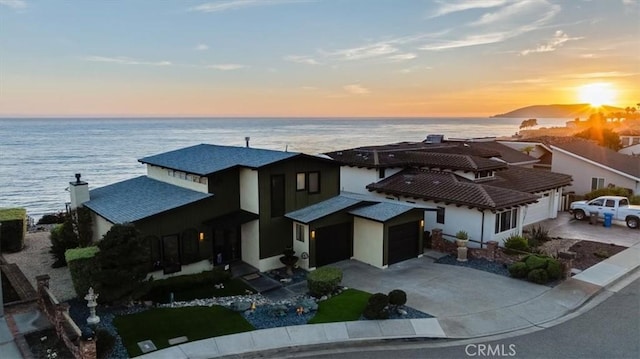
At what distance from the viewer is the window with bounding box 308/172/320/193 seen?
20.1m

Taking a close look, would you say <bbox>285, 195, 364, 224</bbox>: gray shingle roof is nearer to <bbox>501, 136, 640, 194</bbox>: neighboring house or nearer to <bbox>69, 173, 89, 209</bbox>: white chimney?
<bbox>69, 173, 89, 209</bbox>: white chimney

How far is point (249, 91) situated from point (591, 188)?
223 ft

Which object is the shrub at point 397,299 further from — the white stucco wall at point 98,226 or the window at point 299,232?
the white stucco wall at point 98,226

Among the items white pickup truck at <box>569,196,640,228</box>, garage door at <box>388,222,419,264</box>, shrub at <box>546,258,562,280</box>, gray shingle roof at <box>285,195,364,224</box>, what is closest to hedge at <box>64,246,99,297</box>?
gray shingle roof at <box>285,195,364,224</box>

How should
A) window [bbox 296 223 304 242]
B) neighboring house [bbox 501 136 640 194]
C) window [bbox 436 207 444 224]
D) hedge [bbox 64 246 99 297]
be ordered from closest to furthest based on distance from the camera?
hedge [bbox 64 246 99 297], window [bbox 296 223 304 242], window [bbox 436 207 444 224], neighboring house [bbox 501 136 640 194]

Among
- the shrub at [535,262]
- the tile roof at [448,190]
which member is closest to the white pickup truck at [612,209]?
the tile roof at [448,190]

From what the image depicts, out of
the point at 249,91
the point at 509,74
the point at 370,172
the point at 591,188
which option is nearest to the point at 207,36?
the point at 370,172

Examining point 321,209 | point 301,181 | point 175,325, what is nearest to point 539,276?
point 321,209

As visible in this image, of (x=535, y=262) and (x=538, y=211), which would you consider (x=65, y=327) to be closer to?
(x=535, y=262)

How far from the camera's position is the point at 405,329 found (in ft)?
41.9

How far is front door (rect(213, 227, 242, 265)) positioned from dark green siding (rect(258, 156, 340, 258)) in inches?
62.7

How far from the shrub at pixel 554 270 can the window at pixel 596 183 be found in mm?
20778

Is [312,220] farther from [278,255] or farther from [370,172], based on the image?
[370,172]
